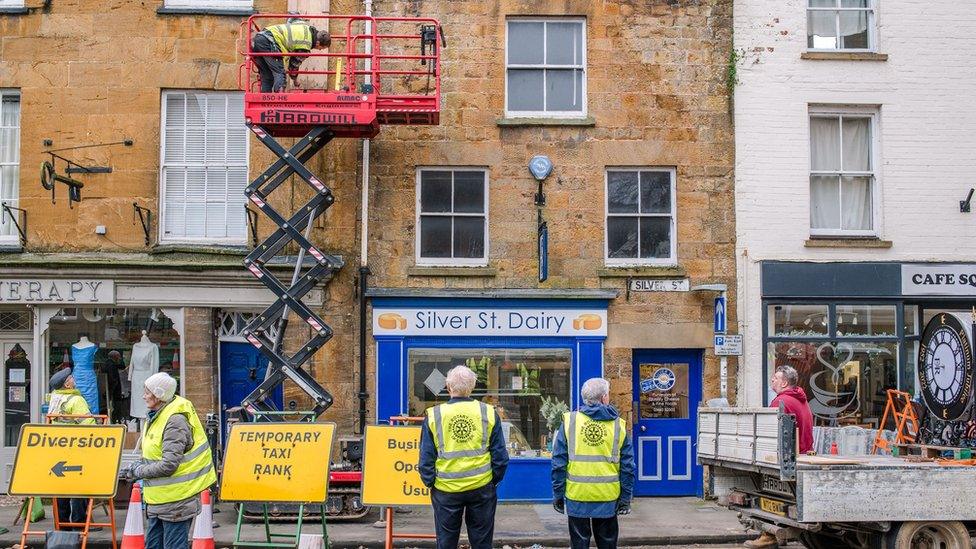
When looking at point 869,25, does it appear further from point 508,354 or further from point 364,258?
point 364,258

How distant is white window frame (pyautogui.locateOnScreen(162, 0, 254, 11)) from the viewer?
15.0m

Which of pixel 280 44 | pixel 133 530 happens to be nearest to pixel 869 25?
pixel 280 44

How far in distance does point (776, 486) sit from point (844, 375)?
5843mm

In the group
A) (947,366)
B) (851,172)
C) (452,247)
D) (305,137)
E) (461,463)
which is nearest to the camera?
(461,463)

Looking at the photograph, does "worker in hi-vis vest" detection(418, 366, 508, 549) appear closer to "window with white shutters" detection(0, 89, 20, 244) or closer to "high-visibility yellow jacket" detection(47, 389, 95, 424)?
"high-visibility yellow jacket" detection(47, 389, 95, 424)

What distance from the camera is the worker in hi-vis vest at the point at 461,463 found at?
322 inches

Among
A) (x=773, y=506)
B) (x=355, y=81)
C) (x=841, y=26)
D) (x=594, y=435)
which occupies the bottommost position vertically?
(x=773, y=506)

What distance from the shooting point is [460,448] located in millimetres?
8188

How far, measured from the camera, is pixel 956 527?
959 cm

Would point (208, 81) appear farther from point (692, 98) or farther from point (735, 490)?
point (735, 490)

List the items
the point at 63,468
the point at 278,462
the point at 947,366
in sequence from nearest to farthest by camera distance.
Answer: the point at 278,462
the point at 63,468
the point at 947,366

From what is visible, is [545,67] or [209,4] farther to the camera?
[545,67]

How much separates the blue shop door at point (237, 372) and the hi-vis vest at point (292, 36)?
172 inches

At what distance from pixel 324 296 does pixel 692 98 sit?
6.01 metres
